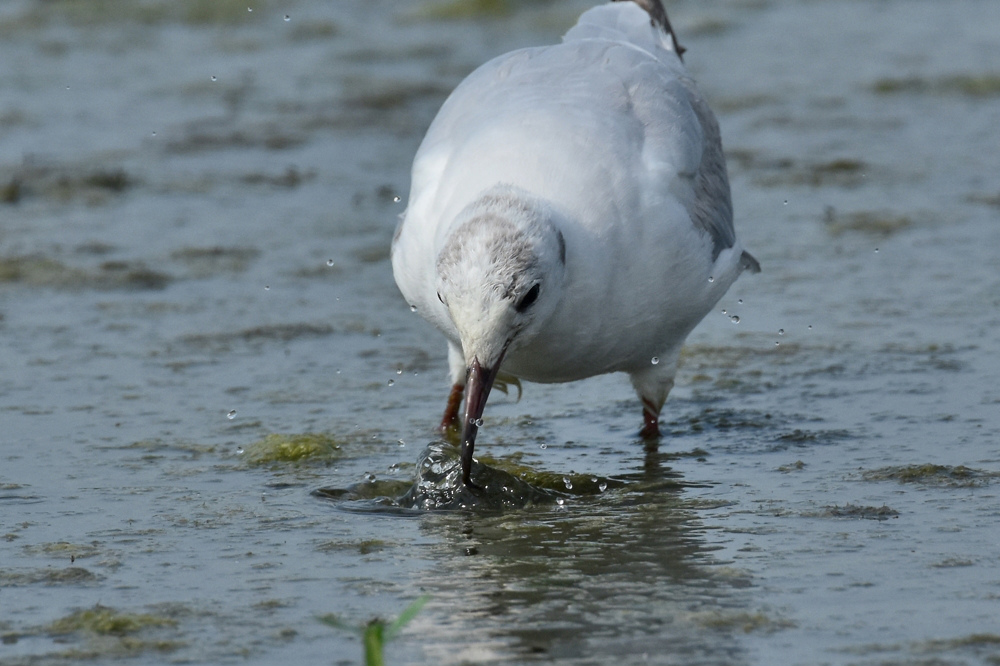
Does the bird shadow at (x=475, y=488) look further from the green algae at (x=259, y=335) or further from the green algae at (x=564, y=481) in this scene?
the green algae at (x=259, y=335)

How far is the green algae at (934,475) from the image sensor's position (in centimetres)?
442

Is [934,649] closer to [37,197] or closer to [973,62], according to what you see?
[37,197]

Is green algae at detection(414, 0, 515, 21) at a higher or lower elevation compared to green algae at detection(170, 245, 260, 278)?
higher

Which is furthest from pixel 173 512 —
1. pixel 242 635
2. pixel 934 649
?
pixel 934 649

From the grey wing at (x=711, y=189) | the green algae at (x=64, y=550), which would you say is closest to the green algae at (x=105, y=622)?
the green algae at (x=64, y=550)

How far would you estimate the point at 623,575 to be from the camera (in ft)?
12.5

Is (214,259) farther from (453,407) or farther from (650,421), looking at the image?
(650,421)

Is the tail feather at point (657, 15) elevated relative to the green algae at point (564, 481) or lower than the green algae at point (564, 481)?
elevated

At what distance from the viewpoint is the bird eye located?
4.06 meters

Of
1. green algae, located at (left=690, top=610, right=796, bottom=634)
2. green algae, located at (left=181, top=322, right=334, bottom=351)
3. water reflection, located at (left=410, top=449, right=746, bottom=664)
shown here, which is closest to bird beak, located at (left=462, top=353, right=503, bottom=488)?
water reflection, located at (left=410, top=449, right=746, bottom=664)

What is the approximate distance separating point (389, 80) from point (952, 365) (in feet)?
22.1

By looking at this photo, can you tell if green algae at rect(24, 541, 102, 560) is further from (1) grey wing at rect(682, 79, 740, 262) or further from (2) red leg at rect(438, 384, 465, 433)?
(1) grey wing at rect(682, 79, 740, 262)

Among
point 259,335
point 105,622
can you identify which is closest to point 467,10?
point 259,335

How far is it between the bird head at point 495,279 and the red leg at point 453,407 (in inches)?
48.9
